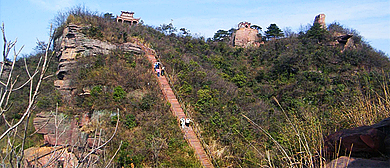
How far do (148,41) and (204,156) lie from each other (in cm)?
1518

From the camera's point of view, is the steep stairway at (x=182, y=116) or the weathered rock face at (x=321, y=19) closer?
the steep stairway at (x=182, y=116)

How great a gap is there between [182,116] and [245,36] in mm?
22990

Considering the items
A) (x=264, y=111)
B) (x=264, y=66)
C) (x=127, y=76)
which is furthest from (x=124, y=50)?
(x=264, y=66)

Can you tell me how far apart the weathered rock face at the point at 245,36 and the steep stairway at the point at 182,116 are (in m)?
17.0

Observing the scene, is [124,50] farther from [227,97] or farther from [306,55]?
[306,55]

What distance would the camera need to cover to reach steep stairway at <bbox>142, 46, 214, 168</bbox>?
1101 centimetres

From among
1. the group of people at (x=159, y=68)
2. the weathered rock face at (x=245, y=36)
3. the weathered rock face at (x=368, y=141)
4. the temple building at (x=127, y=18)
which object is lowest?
the weathered rock face at (x=368, y=141)

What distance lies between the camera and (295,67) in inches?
861

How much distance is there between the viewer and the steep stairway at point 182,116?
11.0 m

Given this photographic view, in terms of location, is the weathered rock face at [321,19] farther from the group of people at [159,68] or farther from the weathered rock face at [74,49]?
the weathered rock face at [74,49]

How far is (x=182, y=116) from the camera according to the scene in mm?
13797

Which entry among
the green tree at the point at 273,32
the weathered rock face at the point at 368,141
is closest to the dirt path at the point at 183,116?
the weathered rock face at the point at 368,141

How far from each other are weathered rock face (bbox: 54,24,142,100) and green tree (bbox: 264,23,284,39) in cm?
1959

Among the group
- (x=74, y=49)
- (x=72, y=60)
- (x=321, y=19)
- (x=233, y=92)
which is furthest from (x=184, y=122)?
(x=321, y=19)
